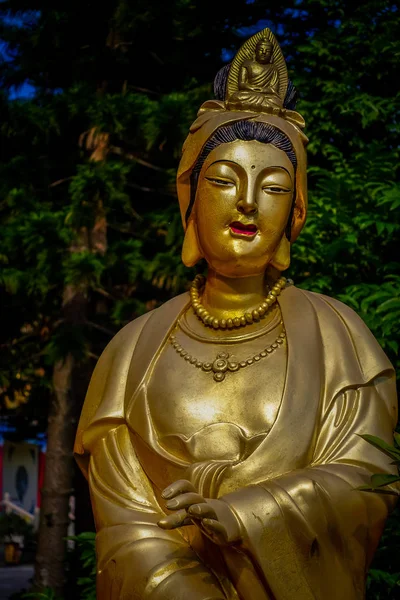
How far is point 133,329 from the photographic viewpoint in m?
4.77

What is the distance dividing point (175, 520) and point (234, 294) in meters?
1.11

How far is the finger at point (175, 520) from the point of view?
3758mm

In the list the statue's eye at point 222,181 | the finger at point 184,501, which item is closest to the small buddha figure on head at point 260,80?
the statue's eye at point 222,181

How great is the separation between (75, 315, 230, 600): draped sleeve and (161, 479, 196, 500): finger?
1.01 ft

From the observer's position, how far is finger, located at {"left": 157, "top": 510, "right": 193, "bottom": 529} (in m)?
3.76

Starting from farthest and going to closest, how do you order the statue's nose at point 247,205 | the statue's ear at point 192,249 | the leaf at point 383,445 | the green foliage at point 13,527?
the green foliage at point 13,527 < the statue's ear at point 192,249 < the statue's nose at point 247,205 < the leaf at point 383,445

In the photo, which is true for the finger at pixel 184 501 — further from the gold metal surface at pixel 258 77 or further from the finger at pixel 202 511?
the gold metal surface at pixel 258 77

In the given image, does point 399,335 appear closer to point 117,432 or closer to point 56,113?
point 117,432

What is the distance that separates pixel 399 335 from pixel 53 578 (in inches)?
170

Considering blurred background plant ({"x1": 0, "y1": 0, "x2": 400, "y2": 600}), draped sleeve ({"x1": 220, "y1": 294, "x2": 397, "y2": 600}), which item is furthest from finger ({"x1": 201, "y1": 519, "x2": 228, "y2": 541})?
blurred background plant ({"x1": 0, "y1": 0, "x2": 400, "y2": 600})

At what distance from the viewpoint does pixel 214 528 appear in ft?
12.5

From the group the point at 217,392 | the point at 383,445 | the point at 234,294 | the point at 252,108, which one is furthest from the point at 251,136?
the point at 383,445

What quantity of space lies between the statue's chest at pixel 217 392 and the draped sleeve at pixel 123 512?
183mm

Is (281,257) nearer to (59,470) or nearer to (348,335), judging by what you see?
(348,335)
